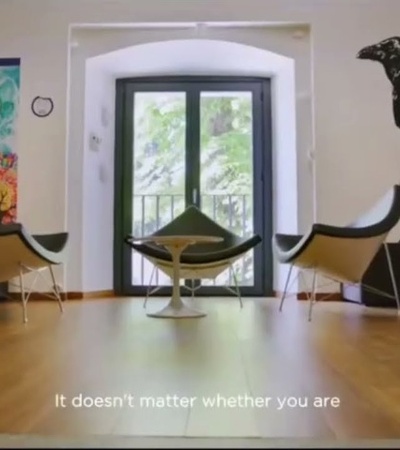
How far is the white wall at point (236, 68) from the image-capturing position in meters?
5.45

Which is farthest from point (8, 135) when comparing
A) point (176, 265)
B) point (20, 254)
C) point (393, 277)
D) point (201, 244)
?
point (393, 277)

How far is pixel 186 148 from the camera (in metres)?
6.09

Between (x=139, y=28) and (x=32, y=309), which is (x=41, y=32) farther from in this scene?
(x=32, y=309)

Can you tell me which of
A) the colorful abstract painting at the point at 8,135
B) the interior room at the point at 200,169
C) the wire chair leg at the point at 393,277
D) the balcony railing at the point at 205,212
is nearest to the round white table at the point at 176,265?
the interior room at the point at 200,169

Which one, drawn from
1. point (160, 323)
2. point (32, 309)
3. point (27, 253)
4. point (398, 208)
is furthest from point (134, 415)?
point (32, 309)

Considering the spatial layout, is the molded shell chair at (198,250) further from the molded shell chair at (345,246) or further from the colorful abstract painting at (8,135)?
the colorful abstract painting at (8,135)

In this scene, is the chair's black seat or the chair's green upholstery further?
the chair's black seat

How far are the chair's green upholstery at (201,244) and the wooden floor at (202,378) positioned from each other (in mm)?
1026

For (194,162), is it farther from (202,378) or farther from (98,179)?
(202,378)

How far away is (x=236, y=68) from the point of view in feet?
19.6

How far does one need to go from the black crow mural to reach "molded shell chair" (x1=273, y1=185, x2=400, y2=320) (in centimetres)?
194

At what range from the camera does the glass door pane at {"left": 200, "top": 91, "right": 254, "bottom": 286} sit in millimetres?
6082

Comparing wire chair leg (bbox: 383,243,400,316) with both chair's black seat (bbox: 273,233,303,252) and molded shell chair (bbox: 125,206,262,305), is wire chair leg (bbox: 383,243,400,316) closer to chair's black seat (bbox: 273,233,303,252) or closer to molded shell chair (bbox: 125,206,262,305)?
chair's black seat (bbox: 273,233,303,252)

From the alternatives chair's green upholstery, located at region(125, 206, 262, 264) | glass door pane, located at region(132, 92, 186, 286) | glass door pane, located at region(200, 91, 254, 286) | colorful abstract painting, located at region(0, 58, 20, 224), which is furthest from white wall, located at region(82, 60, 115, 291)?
chair's green upholstery, located at region(125, 206, 262, 264)
